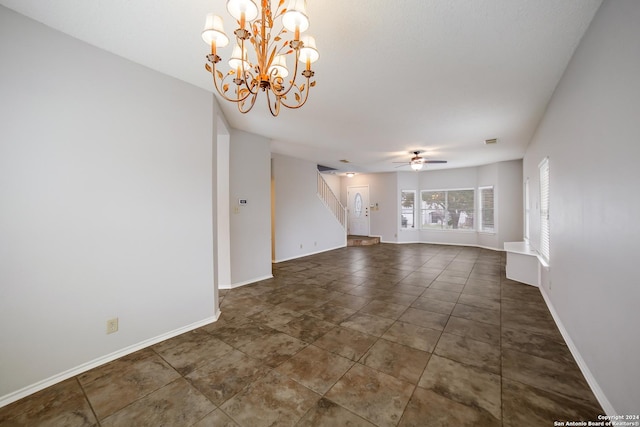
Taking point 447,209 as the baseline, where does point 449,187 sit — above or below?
above

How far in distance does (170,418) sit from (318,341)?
4.45ft

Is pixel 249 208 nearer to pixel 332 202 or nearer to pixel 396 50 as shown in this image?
pixel 396 50

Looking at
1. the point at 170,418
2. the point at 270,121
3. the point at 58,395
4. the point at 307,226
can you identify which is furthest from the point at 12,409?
the point at 307,226

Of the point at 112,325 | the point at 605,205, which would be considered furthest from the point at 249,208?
the point at 605,205

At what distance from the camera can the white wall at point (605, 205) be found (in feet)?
4.46

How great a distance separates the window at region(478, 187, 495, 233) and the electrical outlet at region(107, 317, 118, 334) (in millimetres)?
9458

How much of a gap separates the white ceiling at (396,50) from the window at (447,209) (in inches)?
198

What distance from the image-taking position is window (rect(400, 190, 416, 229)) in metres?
9.58

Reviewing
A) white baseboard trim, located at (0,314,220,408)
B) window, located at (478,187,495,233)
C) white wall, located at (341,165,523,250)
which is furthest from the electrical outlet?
window, located at (478,187,495,233)

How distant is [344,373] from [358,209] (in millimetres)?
8626

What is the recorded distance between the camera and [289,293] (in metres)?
4.03

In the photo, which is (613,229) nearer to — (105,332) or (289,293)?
(289,293)

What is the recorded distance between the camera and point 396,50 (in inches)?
87.1

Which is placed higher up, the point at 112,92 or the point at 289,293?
the point at 112,92
